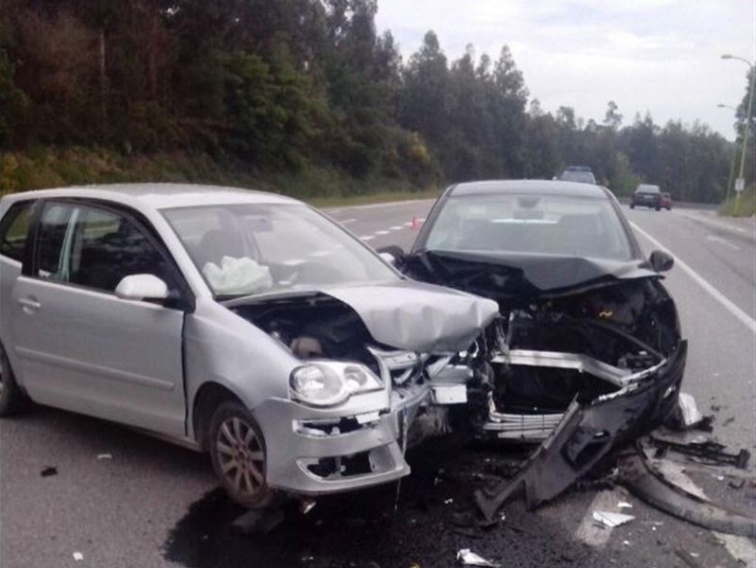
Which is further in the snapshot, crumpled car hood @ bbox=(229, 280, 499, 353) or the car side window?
the car side window

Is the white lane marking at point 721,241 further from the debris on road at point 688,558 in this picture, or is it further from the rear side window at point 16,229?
the debris on road at point 688,558

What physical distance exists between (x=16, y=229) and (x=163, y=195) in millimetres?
1326

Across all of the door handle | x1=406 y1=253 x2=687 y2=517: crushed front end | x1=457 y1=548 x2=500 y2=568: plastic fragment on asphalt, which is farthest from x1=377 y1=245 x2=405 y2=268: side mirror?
x1=457 y1=548 x2=500 y2=568: plastic fragment on asphalt

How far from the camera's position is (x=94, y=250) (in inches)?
252

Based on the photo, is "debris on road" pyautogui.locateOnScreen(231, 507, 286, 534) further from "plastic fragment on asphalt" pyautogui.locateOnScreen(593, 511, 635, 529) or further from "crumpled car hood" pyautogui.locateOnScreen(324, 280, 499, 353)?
"plastic fragment on asphalt" pyautogui.locateOnScreen(593, 511, 635, 529)

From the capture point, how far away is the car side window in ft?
19.8

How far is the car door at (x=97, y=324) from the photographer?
5.70 m

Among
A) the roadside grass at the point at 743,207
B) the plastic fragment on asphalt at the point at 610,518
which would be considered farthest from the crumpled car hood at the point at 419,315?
the roadside grass at the point at 743,207

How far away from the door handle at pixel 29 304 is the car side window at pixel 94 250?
174 mm

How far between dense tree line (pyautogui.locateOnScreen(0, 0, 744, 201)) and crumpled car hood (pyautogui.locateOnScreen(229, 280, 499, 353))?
25909mm

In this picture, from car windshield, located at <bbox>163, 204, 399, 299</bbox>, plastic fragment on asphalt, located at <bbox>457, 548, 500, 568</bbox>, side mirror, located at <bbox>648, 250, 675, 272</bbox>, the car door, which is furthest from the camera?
side mirror, located at <bbox>648, 250, 675, 272</bbox>

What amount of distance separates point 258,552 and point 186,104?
39937 mm

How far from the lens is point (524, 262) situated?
6793 mm

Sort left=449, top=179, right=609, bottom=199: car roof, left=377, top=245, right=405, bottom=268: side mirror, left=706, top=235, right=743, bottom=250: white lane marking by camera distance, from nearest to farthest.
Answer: left=377, top=245, right=405, bottom=268: side mirror < left=449, top=179, right=609, bottom=199: car roof < left=706, top=235, right=743, bottom=250: white lane marking
